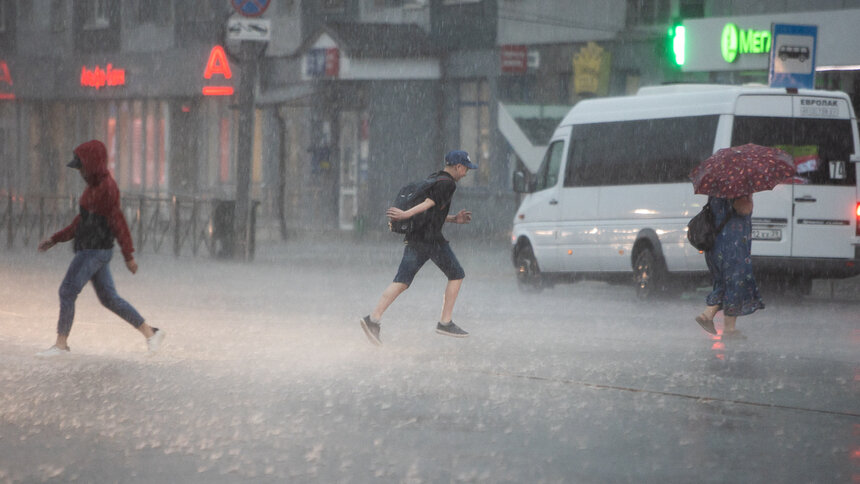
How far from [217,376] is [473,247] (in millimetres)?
18506

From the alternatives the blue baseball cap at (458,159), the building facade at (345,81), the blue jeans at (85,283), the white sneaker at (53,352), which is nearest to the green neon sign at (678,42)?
the building facade at (345,81)

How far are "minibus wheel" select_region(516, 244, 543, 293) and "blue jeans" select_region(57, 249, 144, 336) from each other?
807 cm

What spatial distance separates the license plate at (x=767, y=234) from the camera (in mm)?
15922

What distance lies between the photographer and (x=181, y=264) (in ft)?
75.0

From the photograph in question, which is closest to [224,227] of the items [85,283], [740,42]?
[740,42]

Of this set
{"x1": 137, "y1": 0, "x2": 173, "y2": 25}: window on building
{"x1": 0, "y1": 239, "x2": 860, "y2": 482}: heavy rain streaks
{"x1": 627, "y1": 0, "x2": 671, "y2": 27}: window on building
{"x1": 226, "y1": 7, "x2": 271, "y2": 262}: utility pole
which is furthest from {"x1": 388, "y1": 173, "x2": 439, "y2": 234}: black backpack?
{"x1": 137, "y1": 0, "x2": 173, "y2": 25}: window on building

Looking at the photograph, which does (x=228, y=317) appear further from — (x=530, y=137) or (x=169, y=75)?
(x=169, y=75)

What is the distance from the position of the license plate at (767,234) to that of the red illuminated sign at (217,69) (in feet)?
70.8

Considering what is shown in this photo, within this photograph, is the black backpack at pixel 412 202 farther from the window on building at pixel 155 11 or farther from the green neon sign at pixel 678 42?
the window on building at pixel 155 11

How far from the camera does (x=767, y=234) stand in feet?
52.3

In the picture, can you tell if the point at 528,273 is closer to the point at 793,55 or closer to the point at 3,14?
the point at 793,55

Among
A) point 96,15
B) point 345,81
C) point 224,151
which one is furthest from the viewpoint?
point 96,15

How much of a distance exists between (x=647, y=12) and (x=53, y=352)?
1914 cm

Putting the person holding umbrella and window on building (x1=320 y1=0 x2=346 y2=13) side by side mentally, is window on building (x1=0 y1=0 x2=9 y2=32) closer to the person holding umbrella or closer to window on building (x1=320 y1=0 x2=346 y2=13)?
window on building (x1=320 y1=0 x2=346 y2=13)
